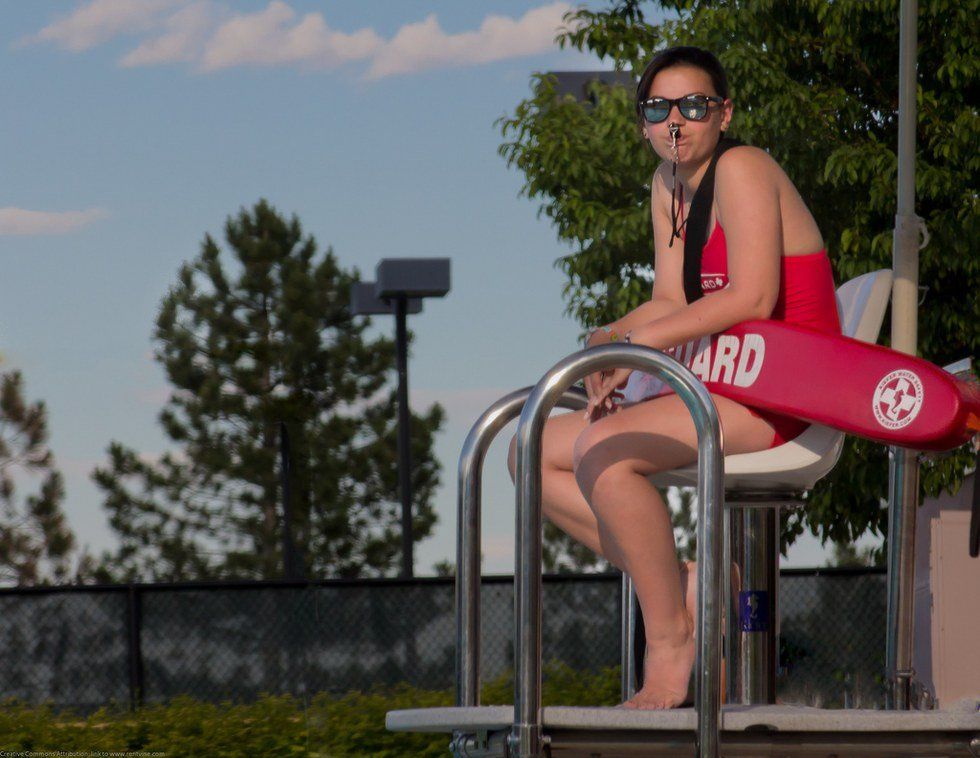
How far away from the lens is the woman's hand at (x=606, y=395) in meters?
2.64

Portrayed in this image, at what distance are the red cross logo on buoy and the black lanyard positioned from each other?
43 cm

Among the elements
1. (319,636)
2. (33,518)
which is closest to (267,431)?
(33,518)

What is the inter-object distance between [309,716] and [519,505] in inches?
309

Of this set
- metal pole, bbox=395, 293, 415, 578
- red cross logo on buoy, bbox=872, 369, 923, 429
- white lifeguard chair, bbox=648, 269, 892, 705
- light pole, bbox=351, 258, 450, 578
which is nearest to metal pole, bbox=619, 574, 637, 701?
white lifeguard chair, bbox=648, 269, 892, 705

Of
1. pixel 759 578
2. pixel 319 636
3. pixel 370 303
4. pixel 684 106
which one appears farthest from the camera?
pixel 370 303

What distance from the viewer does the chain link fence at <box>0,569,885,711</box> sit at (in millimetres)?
12047

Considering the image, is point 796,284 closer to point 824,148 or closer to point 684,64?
point 684,64

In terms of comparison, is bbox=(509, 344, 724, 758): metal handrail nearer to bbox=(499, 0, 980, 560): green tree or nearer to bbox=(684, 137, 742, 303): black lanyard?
bbox=(684, 137, 742, 303): black lanyard

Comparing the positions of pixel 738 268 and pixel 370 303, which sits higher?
pixel 370 303

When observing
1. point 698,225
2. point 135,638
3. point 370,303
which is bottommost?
point 135,638

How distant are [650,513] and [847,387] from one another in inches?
16.0

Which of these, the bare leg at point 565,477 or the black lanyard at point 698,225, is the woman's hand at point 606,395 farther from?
the black lanyard at point 698,225

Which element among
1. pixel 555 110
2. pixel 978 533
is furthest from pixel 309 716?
pixel 555 110

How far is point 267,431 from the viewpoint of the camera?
37969mm
